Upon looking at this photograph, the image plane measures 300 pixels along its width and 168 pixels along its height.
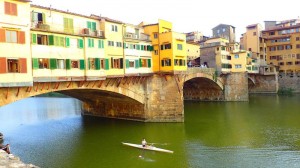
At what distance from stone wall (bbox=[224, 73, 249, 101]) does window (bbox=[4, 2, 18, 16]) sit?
46.9 metres

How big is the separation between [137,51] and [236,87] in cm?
3140

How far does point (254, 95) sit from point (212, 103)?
778 inches

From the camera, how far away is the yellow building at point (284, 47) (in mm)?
77213

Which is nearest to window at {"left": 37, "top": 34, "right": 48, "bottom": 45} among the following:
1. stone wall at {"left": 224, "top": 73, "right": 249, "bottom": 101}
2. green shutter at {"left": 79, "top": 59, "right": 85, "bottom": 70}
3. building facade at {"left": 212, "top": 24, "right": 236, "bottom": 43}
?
green shutter at {"left": 79, "top": 59, "right": 85, "bottom": 70}

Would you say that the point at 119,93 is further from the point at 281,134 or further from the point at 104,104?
the point at 281,134

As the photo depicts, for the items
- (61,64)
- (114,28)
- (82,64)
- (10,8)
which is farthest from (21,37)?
(114,28)

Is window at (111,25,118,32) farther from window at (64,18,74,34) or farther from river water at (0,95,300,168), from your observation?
river water at (0,95,300,168)

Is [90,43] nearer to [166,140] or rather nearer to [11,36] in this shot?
[11,36]

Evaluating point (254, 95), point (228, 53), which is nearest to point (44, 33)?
point (228, 53)

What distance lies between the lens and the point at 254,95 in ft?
243

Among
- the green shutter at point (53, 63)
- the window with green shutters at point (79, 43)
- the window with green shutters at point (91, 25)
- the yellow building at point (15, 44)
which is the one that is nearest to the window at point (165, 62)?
the window with green shutters at point (91, 25)

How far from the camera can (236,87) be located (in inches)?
2398

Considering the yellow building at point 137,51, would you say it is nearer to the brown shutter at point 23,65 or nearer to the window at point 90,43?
the window at point 90,43

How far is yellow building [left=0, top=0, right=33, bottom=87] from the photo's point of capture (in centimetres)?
2244
